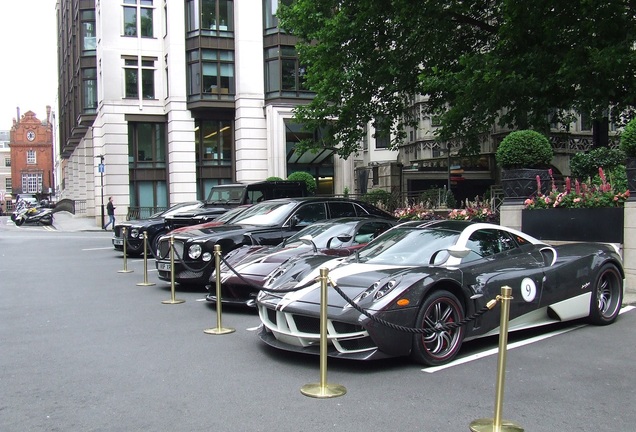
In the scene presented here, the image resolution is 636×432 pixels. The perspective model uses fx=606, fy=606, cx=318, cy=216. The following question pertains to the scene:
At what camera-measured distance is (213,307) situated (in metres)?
9.45

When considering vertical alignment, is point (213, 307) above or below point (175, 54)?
below

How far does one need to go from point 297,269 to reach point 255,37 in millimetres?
30039

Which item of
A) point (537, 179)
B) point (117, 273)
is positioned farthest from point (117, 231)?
point (537, 179)

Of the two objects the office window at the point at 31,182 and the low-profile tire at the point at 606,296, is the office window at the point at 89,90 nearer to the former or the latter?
the low-profile tire at the point at 606,296

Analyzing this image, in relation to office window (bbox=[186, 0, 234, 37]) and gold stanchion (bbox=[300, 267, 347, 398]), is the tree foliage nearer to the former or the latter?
gold stanchion (bbox=[300, 267, 347, 398])

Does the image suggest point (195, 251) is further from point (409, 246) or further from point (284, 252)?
point (409, 246)

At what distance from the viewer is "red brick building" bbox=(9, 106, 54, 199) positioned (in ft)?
376

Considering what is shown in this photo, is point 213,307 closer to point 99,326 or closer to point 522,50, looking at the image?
point 99,326

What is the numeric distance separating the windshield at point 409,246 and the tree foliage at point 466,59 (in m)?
7.47

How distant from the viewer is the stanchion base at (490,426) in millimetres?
4203

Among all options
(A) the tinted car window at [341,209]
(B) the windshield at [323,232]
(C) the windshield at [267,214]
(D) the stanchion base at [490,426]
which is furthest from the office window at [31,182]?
(D) the stanchion base at [490,426]

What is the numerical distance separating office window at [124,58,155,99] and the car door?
107ft

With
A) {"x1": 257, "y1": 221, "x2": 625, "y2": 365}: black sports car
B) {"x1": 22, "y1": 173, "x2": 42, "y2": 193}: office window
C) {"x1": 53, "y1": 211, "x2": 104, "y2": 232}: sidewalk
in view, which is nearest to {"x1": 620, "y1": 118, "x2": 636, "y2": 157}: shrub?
{"x1": 257, "y1": 221, "x2": 625, "y2": 365}: black sports car

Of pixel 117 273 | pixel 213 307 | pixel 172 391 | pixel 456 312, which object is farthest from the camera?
pixel 117 273
